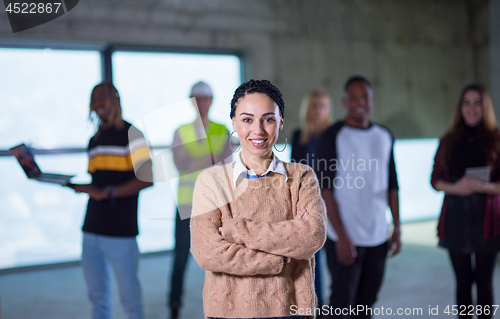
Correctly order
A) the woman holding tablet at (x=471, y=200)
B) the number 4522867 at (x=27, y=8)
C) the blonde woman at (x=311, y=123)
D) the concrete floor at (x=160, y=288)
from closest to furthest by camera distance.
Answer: the woman holding tablet at (x=471, y=200)
the concrete floor at (x=160, y=288)
the blonde woman at (x=311, y=123)
the number 4522867 at (x=27, y=8)

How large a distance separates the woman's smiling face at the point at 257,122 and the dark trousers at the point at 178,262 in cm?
176

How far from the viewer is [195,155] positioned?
4.74ft

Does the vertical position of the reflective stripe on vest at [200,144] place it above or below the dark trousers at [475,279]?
above

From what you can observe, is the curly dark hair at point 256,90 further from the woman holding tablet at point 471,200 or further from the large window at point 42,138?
the large window at point 42,138

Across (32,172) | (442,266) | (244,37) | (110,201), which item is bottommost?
(442,266)

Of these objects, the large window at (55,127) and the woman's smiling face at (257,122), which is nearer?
the woman's smiling face at (257,122)

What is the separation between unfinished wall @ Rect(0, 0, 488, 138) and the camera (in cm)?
452

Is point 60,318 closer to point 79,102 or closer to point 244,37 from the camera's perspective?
point 79,102

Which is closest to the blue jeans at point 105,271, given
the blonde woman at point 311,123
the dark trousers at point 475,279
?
the blonde woman at point 311,123

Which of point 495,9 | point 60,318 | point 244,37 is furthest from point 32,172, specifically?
point 495,9

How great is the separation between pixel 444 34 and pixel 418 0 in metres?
0.66

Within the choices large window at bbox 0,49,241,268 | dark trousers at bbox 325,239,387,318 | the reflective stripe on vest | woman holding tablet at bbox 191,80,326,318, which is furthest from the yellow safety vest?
large window at bbox 0,49,241,268

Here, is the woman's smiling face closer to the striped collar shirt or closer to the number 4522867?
the striped collar shirt

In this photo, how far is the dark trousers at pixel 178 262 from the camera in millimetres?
2797
